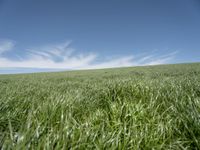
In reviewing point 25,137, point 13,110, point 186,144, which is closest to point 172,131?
point 186,144

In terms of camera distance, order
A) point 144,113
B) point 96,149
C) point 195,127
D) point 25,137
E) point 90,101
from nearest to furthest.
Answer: point 25,137, point 96,149, point 195,127, point 144,113, point 90,101

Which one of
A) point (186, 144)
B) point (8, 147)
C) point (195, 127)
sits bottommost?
point (186, 144)

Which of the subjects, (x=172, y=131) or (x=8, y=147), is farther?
(x=172, y=131)

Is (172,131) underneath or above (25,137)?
underneath

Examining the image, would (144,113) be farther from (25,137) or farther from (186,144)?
(25,137)

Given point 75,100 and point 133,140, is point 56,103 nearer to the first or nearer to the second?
point 75,100

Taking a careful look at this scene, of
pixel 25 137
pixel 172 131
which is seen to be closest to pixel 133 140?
pixel 172 131

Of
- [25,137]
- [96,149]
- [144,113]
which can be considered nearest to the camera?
[25,137]

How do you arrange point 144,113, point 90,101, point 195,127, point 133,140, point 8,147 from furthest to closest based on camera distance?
1. point 90,101
2. point 144,113
3. point 195,127
4. point 133,140
5. point 8,147

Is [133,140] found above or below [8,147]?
below

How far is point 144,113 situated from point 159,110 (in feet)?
2.27

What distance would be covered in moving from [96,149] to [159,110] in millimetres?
2263

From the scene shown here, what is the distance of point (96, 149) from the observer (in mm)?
2318

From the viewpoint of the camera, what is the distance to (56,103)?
4.05 m
